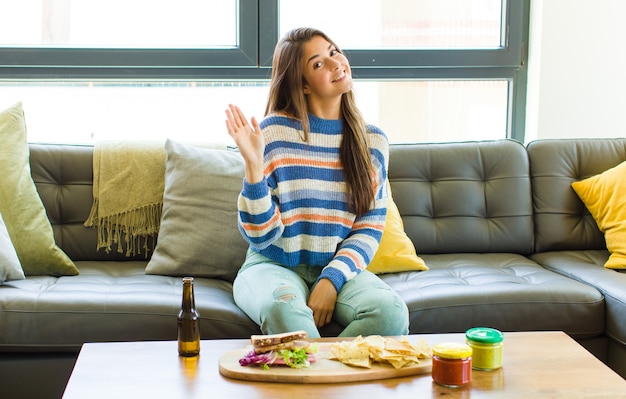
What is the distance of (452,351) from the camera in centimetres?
151

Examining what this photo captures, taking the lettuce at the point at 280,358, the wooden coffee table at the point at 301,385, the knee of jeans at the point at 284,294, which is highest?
the knee of jeans at the point at 284,294

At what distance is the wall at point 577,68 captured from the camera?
3.28 meters

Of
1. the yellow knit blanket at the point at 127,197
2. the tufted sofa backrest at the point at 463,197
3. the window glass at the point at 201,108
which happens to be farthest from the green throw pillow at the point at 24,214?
the tufted sofa backrest at the point at 463,197

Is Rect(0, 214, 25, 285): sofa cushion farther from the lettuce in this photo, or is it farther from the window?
the lettuce

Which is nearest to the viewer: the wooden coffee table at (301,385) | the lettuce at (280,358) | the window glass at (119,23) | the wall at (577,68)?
the wooden coffee table at (301,385)

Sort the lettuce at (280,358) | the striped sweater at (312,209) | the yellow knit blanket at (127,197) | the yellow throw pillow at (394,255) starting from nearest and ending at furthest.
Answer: the lettuce at (280,358)
the striped sweater at (312,209)
the yellow throw pillow at (394,255)
the yellow knit blanket at (127,197)

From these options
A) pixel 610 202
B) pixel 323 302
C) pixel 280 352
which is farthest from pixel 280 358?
pixel 610 202

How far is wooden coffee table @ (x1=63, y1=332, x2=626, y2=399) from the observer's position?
1470mm

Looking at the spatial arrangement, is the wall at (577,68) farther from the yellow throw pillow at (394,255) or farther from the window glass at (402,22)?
the yellow throw pillow at (394,255)

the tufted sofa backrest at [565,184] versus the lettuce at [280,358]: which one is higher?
the tufted sofa backrest at [565,184]

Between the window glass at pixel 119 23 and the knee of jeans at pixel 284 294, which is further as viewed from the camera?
the window glass at pixel 119 23

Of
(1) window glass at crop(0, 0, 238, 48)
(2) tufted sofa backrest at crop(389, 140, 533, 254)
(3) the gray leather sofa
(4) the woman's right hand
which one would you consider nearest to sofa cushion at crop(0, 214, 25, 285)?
(3) the gray leather sofa

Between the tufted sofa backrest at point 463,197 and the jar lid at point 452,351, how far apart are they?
132 centimetres

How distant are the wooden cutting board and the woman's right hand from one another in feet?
2.00
